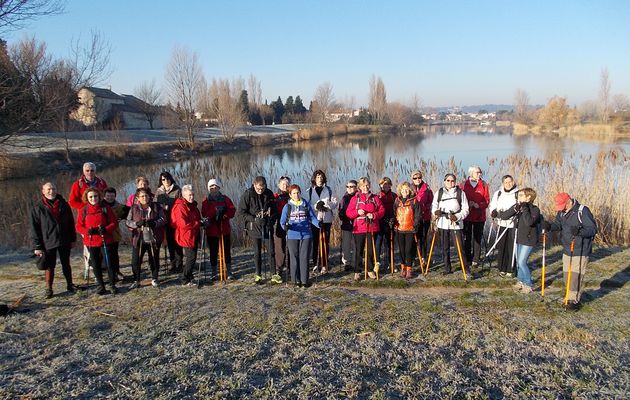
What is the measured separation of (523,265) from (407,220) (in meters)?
1.82

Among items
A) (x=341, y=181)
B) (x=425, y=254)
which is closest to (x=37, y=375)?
(x=425, y=254)

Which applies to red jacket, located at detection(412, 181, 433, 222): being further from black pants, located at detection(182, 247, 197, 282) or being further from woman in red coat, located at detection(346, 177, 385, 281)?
black pants, located at detection(182, 247, 197, 282)

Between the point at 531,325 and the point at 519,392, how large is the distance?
153 cm

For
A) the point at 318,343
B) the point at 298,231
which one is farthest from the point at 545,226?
the point at 318,343

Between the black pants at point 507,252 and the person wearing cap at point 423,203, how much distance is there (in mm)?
1264

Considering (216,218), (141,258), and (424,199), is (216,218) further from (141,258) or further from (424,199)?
(424,199)

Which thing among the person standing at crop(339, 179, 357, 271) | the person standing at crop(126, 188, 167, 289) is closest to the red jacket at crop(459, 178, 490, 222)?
the person standing at crop(339, 179, 357, 271)

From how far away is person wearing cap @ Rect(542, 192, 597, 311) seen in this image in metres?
5.21

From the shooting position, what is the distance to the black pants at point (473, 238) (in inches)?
283

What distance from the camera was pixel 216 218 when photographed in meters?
6.57

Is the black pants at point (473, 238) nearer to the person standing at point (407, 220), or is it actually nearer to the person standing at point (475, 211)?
the person standing at point (475, 211)

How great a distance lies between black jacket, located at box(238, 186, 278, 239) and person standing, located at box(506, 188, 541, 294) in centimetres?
382

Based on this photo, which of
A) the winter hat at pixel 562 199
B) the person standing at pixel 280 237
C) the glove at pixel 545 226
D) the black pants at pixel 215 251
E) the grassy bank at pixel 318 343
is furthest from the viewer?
the black pants at pixel 215 251

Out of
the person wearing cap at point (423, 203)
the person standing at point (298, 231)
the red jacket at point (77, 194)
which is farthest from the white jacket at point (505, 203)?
the red jacket at point (77, 194)
